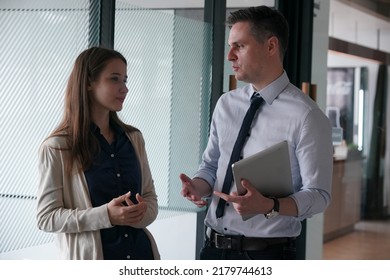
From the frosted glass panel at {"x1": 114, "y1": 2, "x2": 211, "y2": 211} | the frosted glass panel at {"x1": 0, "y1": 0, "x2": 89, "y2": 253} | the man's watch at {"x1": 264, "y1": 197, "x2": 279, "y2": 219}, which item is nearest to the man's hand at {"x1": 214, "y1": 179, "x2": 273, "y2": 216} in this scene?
the man's watch at {"x1": 264, "y1": 197, "x2": 279, "y2": 219}

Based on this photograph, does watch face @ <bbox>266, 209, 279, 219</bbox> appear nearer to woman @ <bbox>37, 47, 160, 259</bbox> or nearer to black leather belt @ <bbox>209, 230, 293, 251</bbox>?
black leather belt @ <bbox>209, 230, 293, 251</bbox>

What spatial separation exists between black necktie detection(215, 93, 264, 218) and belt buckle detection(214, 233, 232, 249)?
0.07 m

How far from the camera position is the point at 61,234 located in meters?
1.88

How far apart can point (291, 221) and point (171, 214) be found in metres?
1.03

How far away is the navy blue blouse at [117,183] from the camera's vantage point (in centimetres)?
187

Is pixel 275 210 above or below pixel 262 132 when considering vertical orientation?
below

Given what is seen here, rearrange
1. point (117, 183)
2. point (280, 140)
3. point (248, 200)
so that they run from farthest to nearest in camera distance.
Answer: point (280, 140) < point (117, 183) < point (248, 200)

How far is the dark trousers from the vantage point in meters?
2.02

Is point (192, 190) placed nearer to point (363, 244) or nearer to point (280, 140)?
point (280, 140)

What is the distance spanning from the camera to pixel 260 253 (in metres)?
2.02

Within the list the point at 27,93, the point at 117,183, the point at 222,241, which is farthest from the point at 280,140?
the point at 27,93

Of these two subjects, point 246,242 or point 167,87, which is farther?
point 167,87

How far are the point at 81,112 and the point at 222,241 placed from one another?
614mm
